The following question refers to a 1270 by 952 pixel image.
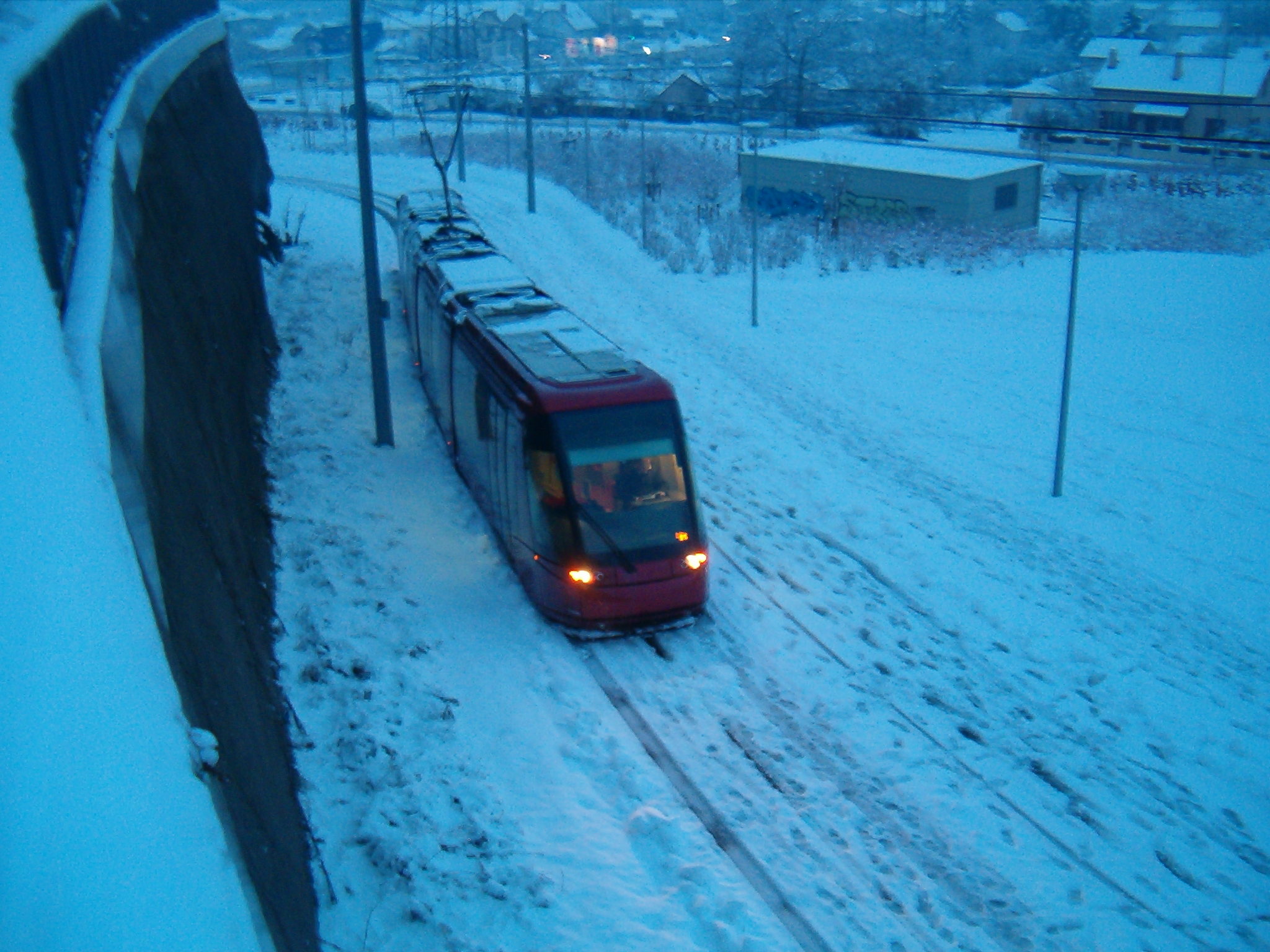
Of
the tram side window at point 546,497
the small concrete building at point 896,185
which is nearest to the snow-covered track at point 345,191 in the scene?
the small concrete building at point 896,185

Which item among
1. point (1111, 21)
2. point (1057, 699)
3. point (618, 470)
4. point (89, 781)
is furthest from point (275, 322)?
point (1111, 21)

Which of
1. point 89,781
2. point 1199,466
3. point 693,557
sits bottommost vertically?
point 1199,466

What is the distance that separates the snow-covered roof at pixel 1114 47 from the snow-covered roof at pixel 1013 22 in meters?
18.4

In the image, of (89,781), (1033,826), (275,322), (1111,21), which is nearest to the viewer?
(89,781)

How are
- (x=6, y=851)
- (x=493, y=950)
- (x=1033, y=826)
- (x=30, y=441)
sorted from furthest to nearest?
(x=1033, y=826), (x=493, y=950), (x=30, y=441), (x=6, y=851)

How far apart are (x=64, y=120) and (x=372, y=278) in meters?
7.05

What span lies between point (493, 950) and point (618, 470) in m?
4.40

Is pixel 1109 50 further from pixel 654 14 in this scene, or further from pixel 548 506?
pixel 548 506

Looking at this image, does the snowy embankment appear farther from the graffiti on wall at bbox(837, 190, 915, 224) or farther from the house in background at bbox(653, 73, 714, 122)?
the house in background at bbox(653, 73, 714, 122)

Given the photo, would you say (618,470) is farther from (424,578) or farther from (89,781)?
(89,781)

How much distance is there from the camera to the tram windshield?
913cm

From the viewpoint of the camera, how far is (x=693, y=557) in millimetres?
9422

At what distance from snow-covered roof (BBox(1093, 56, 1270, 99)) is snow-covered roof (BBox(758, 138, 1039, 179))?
17.4 m

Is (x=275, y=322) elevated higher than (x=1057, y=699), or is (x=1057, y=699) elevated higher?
(x=275, y=322)
